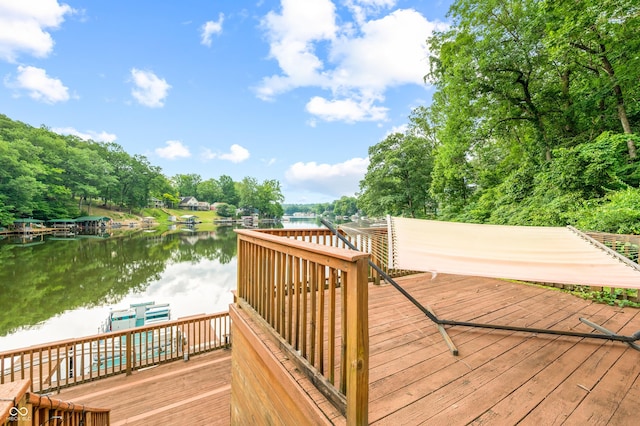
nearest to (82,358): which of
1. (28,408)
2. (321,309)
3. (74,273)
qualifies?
(28,408)

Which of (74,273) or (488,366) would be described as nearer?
(488,366)

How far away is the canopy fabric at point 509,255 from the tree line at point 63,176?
38.8m

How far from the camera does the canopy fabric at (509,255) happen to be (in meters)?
2.11

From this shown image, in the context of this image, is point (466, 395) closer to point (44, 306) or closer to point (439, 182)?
point (439, 182)

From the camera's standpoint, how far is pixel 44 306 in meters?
9.71

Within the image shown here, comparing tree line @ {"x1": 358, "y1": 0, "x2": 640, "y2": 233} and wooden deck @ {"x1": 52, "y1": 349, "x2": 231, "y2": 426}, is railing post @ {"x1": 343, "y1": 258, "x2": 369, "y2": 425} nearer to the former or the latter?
wooden deck @ {"x1": 52, "y1": 349, "x2": 231, "y2": 426}

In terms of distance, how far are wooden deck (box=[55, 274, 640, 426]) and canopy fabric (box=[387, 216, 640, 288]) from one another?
2.01ft

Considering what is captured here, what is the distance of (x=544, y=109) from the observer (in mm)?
8414

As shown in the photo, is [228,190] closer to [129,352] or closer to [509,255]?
[129,352]

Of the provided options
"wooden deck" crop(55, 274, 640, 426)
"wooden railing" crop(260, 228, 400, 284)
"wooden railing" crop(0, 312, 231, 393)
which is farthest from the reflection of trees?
"wooden railing" crop(260, 228, 400, 284)

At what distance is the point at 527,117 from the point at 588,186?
348 centimetres

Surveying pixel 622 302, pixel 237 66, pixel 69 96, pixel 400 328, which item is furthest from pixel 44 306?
pixel 69 96

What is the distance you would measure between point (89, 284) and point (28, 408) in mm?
15523

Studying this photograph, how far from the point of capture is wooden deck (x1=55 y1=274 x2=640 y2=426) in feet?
4.63
